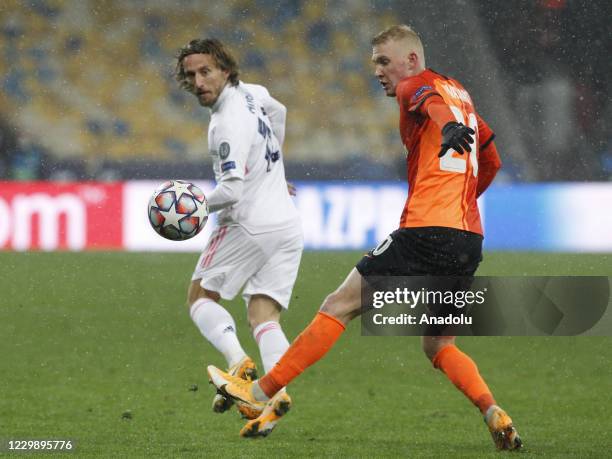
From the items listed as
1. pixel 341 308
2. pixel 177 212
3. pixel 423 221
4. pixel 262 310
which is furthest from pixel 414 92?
pixel 262 310

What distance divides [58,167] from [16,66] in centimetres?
312

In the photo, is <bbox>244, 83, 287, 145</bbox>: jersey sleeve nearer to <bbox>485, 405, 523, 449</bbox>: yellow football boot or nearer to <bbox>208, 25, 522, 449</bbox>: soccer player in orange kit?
<bbox>208, 25, 522, 449</bbox>: soccer player in orange kit

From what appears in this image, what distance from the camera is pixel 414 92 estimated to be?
4391mm

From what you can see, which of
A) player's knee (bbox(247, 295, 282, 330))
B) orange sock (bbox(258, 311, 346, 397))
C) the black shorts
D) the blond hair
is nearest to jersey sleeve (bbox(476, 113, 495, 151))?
the blond hair

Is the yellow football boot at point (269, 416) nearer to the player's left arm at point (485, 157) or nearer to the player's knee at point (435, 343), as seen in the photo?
the player's knee at point (435, 343)

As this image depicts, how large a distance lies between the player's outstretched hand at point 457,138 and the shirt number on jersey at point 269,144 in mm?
1504

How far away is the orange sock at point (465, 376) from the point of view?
4.55 meters

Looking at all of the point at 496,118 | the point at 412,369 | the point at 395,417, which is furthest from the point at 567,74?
the point at 395,417

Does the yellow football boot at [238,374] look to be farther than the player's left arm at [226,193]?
No

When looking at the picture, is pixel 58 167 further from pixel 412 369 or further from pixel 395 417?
pixel 395 417

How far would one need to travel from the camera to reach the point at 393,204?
14453 mm

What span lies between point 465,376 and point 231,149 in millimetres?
1519

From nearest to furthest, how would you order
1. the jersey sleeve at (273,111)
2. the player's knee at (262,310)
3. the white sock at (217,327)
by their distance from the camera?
the white sock at (217,327) < the player's knee at (262,310) < the jersey sleeve at (273,111)

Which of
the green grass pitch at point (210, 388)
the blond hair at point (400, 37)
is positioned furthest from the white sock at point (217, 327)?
the blond hair at point (400, 37)
